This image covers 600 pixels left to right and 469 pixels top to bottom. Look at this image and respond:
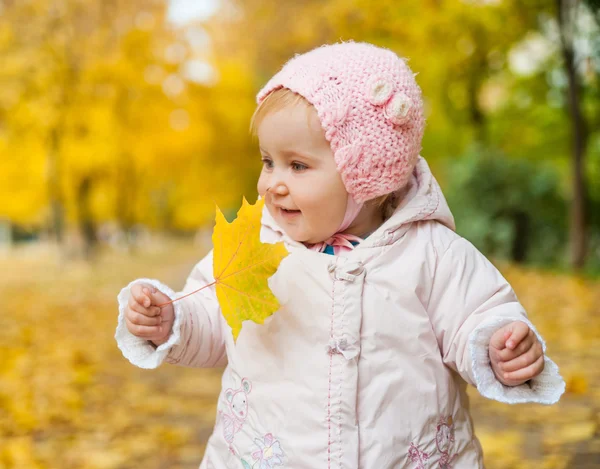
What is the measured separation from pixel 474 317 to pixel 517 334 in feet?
0.54

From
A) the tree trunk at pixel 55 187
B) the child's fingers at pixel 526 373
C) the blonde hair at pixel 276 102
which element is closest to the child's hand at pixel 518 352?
the child's fingers at pixel 526 373

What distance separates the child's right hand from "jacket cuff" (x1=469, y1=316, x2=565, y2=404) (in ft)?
2.46

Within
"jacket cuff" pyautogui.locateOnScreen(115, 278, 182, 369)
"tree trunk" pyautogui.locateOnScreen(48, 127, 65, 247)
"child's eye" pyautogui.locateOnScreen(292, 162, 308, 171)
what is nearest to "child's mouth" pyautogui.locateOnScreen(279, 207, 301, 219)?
"child's eye" pyautogui.locateOnScreen(292, 162, 308, 171)

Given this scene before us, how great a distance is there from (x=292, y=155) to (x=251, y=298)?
38 cm

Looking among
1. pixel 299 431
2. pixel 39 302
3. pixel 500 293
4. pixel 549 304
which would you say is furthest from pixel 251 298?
pixel 39 302

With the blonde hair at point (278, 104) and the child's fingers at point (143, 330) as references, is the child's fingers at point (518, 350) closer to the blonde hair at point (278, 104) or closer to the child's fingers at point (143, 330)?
the blonde hair at point (278, 104)

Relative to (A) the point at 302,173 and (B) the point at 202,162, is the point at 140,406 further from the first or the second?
(B) the point at 202,162

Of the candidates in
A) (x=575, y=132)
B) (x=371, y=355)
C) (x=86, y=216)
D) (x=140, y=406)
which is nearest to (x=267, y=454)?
(x=371, y=355)

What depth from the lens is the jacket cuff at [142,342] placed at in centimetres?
158

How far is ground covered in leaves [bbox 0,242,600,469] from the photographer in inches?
111

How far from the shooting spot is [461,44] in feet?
38.3

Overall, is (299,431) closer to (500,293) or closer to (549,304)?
(500,293)

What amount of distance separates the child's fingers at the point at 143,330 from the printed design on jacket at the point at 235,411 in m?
0.27

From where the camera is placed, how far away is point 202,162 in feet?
51.4
